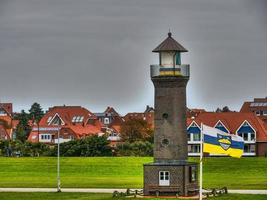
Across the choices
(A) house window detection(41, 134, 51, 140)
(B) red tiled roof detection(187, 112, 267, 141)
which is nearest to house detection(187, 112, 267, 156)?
(B) red tiled roof detection(187, 112, 267, 141)

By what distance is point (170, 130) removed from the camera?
2608 inches

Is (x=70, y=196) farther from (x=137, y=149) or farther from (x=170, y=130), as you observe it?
(x=137, y=149)

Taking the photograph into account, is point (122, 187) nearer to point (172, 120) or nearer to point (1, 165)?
point (172, 120)

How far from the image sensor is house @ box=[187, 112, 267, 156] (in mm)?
131500

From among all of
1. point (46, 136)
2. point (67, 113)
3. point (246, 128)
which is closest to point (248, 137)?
point (246, 128)

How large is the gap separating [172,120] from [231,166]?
3680cm

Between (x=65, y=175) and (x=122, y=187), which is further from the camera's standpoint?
(x=65, y=175)

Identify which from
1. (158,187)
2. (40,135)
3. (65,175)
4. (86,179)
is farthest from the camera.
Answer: (40,135)

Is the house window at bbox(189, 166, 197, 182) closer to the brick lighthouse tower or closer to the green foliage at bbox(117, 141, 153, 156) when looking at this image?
the brick lighthouse tower

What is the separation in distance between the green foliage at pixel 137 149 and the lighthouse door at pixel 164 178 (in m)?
57.1

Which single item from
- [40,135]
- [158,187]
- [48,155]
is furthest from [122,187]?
[40,135]

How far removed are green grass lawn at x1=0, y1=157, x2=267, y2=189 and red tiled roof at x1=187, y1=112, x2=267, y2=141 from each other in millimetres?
23349

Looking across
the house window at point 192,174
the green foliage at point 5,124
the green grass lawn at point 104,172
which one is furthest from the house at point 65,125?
the house window at point 192,174

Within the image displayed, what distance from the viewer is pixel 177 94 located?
218 ft
